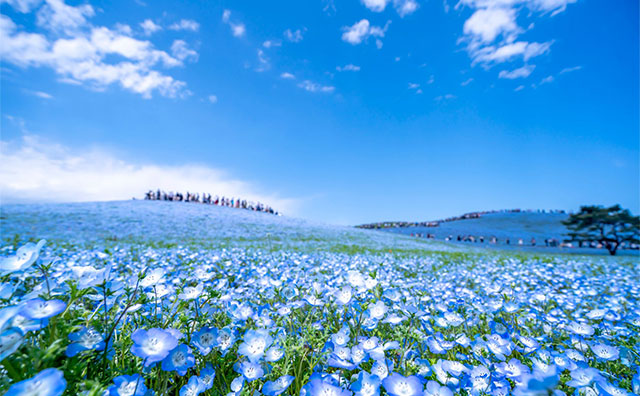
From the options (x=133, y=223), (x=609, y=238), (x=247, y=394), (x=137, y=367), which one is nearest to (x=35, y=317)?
(x=137, y=367)

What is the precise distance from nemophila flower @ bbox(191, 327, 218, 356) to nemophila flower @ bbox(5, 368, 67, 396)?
0.61 meters

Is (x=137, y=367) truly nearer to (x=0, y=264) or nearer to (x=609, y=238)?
(x=0, y=264)

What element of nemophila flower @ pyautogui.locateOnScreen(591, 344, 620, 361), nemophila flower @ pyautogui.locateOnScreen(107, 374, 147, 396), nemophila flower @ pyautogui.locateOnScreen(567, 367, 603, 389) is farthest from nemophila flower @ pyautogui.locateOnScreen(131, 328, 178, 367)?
nemophila flower @ pyautogui.locateOnScreen(591, 344, 620, 361)

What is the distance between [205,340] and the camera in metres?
1.43

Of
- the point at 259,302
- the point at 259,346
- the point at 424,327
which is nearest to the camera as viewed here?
the point at 259,346

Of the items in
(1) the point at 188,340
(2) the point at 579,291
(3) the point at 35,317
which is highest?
(3) the point at 35,317

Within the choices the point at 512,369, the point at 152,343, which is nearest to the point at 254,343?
the point at 152,343

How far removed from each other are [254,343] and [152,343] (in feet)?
1.91

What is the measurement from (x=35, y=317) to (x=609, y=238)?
41.2 m

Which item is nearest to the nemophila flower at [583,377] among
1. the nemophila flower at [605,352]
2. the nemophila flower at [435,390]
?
the nemophila flower at [605,352]

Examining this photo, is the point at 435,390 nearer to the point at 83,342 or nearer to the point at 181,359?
the point at 181,359

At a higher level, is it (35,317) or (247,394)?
(35,317)

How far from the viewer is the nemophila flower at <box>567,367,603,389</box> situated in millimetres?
1375

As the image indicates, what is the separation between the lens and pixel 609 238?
2914 cm
